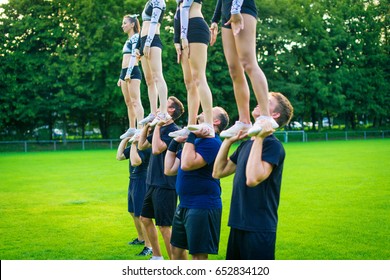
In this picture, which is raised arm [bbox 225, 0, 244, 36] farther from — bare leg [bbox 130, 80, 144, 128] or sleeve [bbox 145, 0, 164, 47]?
bare leg [bbox 130, 80, 144, 128]

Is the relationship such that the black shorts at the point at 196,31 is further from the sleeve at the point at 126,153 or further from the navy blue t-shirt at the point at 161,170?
the sleeve at the point at 126,153

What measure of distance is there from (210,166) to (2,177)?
16356mm

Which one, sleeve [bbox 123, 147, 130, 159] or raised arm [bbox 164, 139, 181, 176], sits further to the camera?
sleeve [bbox 123, 147, 130, 159]

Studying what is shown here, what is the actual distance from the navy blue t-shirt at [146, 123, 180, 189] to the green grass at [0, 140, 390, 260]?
1766 millimetres

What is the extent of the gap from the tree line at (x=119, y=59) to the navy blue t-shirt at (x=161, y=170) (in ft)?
100

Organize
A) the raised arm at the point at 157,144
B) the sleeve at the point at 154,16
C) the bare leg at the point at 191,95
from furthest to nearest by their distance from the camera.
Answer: the sleeve at the point at 154,16 → the raised arm at the point at 157,144 → the bare leg at the point at 191,95

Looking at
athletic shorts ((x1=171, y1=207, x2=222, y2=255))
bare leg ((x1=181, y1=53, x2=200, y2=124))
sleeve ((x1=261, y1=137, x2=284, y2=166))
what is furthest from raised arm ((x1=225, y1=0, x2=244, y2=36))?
athletic shorts ((x1=171, y1=207, x2=222, y2=255))

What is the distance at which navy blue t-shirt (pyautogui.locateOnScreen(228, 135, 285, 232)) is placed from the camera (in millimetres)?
4359

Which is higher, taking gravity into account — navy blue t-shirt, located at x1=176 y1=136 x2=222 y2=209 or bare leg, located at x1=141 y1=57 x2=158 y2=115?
bare leg, located at x1=141 y1=57 x2=158 y2=115

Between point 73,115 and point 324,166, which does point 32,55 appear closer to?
point 73,115

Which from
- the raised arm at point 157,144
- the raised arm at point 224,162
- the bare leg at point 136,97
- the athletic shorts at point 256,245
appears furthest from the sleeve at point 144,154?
the athletic shorts at point 256,245

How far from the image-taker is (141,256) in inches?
320

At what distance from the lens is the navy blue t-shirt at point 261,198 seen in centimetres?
436
